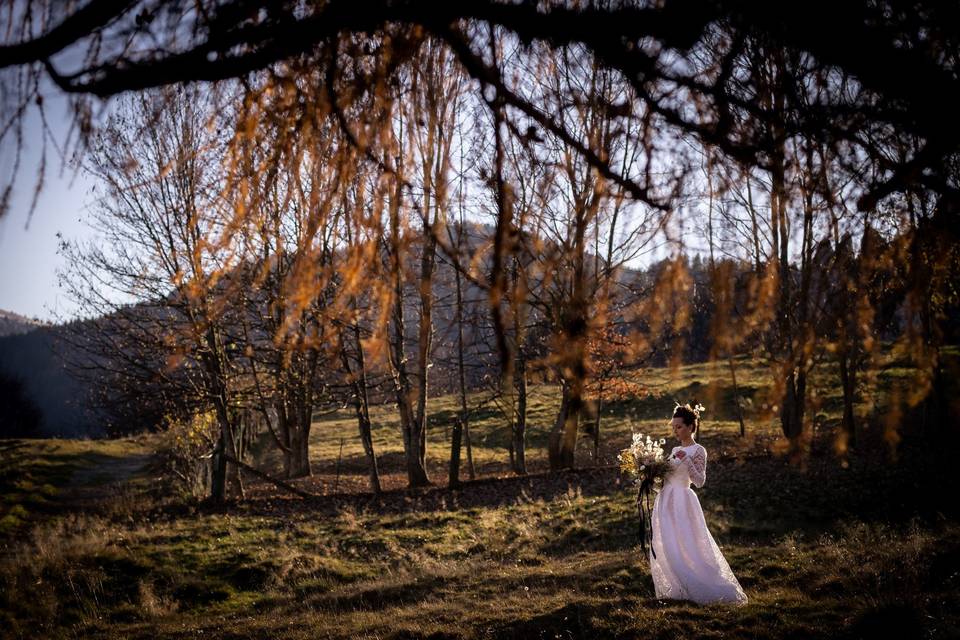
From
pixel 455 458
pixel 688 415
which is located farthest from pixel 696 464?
pixel 455 458

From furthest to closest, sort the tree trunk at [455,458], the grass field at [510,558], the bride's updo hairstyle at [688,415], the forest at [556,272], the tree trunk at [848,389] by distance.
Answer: the tree trunk at [455,458] → the bride's updo hairstyle at [688,415] → the grass field at [510,558] → the tree trunk at [848,389] → the forest at [556,272]

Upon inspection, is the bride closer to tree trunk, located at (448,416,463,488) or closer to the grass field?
the grass field

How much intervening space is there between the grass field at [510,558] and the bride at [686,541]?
0.84 feet

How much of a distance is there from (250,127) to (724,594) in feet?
18.7

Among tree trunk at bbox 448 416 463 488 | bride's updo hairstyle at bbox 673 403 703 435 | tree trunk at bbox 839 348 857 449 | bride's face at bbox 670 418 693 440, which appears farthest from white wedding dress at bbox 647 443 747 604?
tree trunk at bbox 448 416 463 488

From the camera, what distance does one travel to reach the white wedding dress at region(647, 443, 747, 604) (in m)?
5.97

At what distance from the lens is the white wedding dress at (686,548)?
5969 mm

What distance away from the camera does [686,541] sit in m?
6.20

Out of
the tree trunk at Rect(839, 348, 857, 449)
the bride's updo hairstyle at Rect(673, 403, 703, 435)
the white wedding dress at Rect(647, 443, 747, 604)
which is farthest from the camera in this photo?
the bride's updo hairstyle at Rect(673, 403, 703, 435)

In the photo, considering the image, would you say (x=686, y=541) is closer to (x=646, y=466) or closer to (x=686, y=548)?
(x=686, y=548)

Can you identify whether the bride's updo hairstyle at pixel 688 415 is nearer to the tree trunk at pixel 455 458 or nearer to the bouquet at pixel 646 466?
the bouquet at pixel 646 466

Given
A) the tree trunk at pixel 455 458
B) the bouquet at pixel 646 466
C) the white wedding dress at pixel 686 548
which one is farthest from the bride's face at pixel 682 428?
the tree trunk at pixel 455 458

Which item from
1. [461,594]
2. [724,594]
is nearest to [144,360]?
[461,594]

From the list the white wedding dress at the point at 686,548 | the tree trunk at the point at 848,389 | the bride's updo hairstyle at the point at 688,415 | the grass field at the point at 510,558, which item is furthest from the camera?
the bride's updo hairstyle at the point at 688,415
